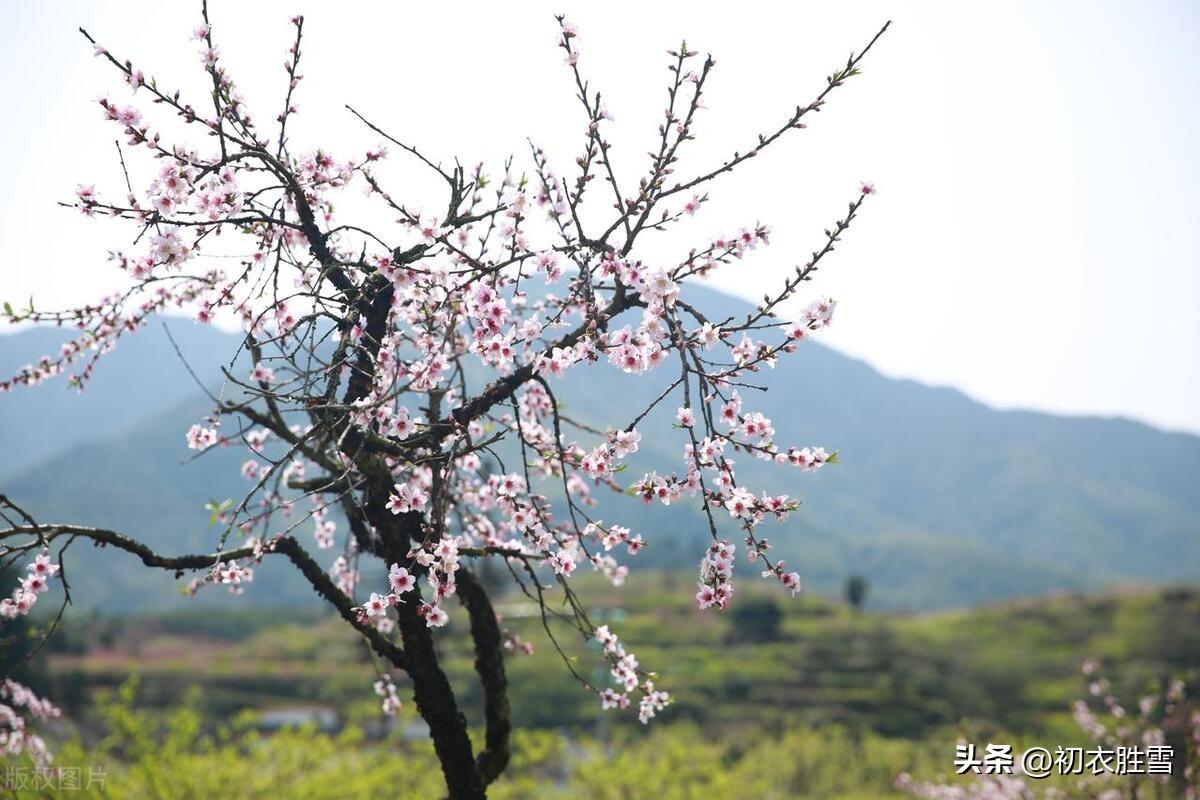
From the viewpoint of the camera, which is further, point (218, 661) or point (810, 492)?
point (810, 492)

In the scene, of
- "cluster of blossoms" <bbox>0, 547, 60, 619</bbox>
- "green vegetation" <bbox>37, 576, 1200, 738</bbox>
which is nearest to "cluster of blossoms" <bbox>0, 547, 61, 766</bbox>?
"cluster of blossoms" <bbox>0, 547, 60, 619</bbox>

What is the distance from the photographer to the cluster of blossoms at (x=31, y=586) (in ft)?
10.5

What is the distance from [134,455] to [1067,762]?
15608 centimetres

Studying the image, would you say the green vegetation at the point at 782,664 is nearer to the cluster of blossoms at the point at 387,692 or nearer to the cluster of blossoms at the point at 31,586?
the cluster of blossoms at the point at 387,692

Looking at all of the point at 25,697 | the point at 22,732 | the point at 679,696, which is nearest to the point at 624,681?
the point at 22,732

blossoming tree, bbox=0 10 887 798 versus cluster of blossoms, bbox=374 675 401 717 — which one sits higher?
blossoming tree, bbox=0 10 887 798

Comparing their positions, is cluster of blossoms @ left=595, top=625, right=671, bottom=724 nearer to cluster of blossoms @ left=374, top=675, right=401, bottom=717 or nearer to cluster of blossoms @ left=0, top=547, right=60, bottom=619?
cluster of blossoms @ left=374, top=675, right=401, bottom=717

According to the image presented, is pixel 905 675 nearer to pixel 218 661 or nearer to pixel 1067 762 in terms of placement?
pixel 1067 762

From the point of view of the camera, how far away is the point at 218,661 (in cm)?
3697

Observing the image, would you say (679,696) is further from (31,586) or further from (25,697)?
(31,586)

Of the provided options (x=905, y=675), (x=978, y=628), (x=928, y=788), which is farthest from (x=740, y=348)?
(x=978, y=628)

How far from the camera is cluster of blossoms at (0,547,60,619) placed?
319 centimetres

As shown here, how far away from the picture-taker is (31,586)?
10.6 feet

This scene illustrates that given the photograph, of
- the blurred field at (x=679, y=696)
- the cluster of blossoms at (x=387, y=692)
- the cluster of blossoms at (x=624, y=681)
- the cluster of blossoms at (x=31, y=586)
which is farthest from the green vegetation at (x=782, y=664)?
the cluster of blossoms at (x=31, y=586)
